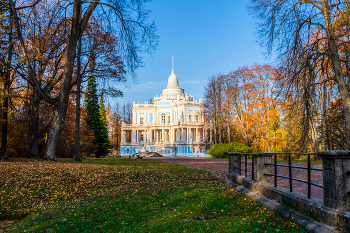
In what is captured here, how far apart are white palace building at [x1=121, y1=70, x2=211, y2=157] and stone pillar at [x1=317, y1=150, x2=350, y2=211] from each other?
49.5 metres

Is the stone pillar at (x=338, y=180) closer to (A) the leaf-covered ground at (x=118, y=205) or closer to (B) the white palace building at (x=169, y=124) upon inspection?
(A) the leaf-covered ground at (x=118, y=205)

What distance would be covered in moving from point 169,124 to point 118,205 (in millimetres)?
54119

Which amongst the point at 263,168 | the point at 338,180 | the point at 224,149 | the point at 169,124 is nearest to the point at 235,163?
the point at 263,168

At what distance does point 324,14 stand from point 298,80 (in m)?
3.10

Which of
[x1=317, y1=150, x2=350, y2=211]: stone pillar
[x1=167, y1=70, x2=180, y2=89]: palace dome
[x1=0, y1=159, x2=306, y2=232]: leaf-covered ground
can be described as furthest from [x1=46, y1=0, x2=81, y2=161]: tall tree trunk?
[x1=167, y1=70, x2=180, y2=89]: palace dome

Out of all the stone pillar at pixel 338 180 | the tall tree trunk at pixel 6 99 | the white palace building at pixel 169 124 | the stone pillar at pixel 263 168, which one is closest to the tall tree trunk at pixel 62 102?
the tall tree trunk at pixel 6 99

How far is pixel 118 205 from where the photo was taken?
679 centimetres

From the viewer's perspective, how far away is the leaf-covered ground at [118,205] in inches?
201

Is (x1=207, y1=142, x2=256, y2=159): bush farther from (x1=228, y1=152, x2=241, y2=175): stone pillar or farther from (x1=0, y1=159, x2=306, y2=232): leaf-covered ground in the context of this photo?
(x1=0, y1=159, x2=306, y2=232): leaf-covered ground

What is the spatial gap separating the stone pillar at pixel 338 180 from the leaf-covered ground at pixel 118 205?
73 cm

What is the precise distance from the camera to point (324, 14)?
447 inches

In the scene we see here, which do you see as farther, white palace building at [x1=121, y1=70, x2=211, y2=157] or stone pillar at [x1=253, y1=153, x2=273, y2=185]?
white palace building at [x1=121, y1=70, x2=211, y2=157]

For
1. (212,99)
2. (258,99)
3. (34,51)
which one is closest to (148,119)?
(212,99)

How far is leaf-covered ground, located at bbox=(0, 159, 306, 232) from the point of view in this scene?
16.8 feet
